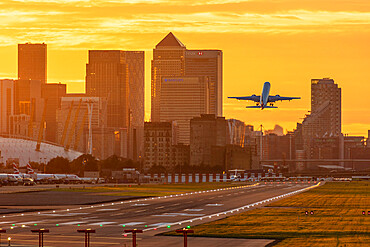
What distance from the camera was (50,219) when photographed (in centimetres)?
7656

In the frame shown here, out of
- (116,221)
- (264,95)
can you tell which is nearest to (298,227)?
(116,221)

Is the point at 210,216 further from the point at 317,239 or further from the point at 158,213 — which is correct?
the point at 317,239

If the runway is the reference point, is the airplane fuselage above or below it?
above

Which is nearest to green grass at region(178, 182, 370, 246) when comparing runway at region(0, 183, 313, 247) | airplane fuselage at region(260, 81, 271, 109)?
runway at region(0, 183, 313, 247)

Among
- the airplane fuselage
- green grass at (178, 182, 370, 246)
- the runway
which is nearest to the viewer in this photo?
the runway

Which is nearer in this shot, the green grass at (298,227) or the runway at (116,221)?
the runway at (116,221)

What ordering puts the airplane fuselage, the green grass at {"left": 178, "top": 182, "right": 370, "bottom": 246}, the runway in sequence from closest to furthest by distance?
1. the runway
2. the green grass at {"left": 178, "top": 182, "right": 370, "bottom": 246}
3. the airplane fuselage

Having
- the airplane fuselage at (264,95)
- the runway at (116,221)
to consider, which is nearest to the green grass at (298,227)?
the runway at (116,221)

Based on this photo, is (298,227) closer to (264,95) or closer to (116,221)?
(116,221)

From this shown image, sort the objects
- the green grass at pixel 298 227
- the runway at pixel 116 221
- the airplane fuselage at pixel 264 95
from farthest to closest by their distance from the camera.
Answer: the airplane fuselage at pixel 264 95
the green grass at pixel 298 227
the runway at pixel 116 221

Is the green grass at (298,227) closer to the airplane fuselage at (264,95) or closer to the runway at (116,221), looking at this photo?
the runway at (116,221)

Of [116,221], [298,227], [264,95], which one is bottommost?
[116,221]

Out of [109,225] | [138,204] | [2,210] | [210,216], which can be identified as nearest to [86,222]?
[109,225]

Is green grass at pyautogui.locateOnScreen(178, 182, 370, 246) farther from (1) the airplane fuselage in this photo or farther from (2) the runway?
(1) the airplane fuselage
